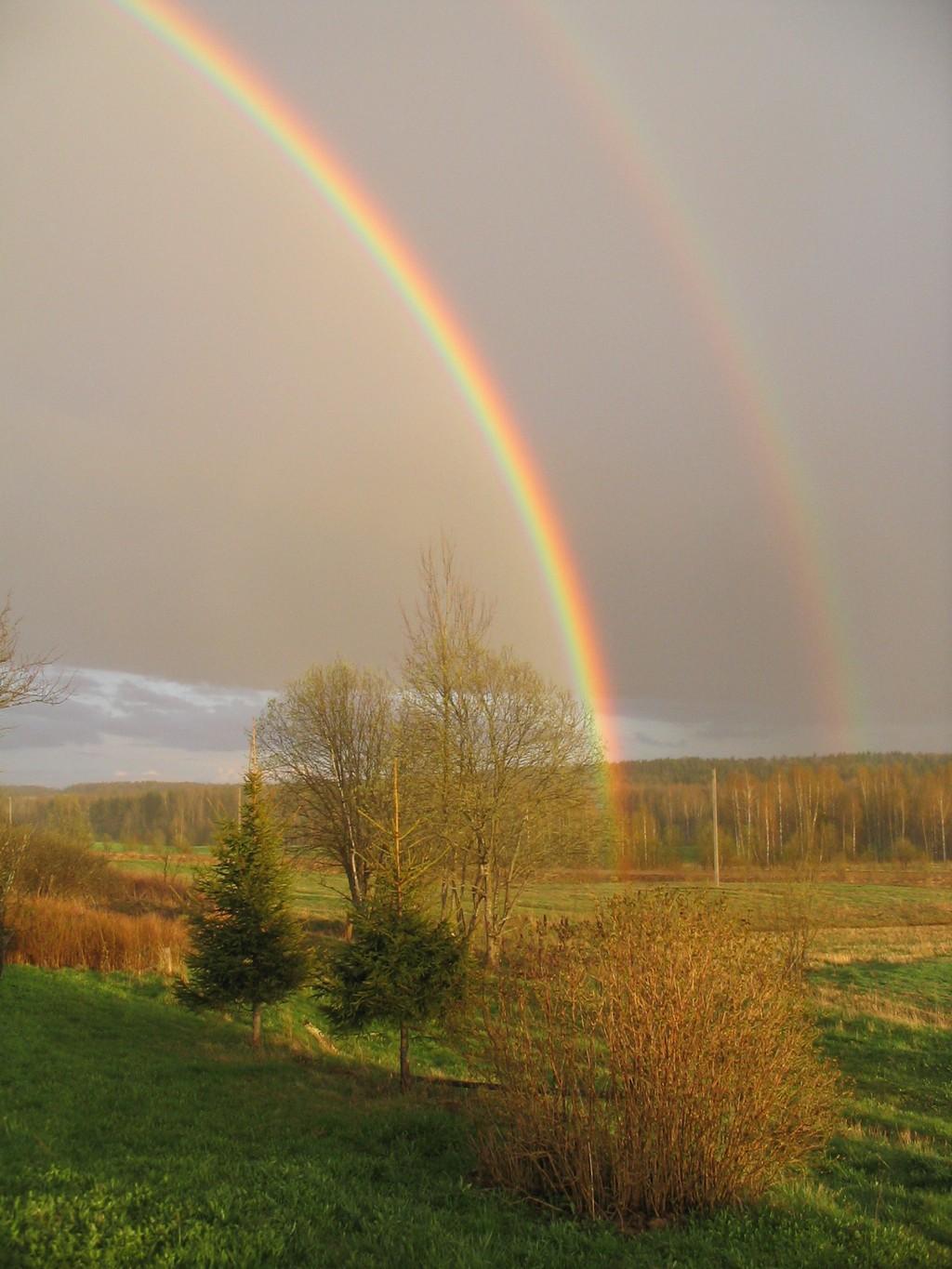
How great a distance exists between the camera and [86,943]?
70.9 ft

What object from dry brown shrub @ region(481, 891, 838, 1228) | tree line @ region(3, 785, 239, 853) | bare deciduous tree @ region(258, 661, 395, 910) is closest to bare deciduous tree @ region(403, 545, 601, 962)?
bare deciduous tree @ region(258, 661, 395, 910)

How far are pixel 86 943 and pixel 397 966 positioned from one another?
12630 millimetres

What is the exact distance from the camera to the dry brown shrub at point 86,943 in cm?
2098

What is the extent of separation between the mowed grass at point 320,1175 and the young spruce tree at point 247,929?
119cm

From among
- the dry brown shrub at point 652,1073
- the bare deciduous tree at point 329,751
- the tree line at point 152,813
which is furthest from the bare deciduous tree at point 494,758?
the tree line at point 152,813

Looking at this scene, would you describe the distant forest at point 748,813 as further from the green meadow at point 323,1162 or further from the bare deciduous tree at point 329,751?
the green meadow at point 323,1162

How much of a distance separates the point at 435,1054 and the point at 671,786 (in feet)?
323

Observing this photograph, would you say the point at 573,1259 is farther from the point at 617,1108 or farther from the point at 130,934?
the point at 130,934

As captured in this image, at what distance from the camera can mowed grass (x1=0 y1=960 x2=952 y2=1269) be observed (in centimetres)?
515

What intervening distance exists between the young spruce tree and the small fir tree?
3.00 metres

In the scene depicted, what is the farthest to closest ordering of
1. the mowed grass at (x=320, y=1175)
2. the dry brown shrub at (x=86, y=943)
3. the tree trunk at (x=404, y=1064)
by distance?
1. the dry brown shrub at (x=86, y=943)
2. the tree trunk at (x=404, y=1064)
3. the mowed grass at (x=320, y=1175)

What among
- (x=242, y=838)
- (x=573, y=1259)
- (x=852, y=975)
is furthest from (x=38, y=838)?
(x=573, y=1259)

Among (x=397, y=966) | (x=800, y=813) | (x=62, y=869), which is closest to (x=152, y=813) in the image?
(x=800, y=813)

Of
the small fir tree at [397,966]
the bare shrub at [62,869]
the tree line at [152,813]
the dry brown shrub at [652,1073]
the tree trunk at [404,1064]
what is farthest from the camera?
the tree line at [152,813]
